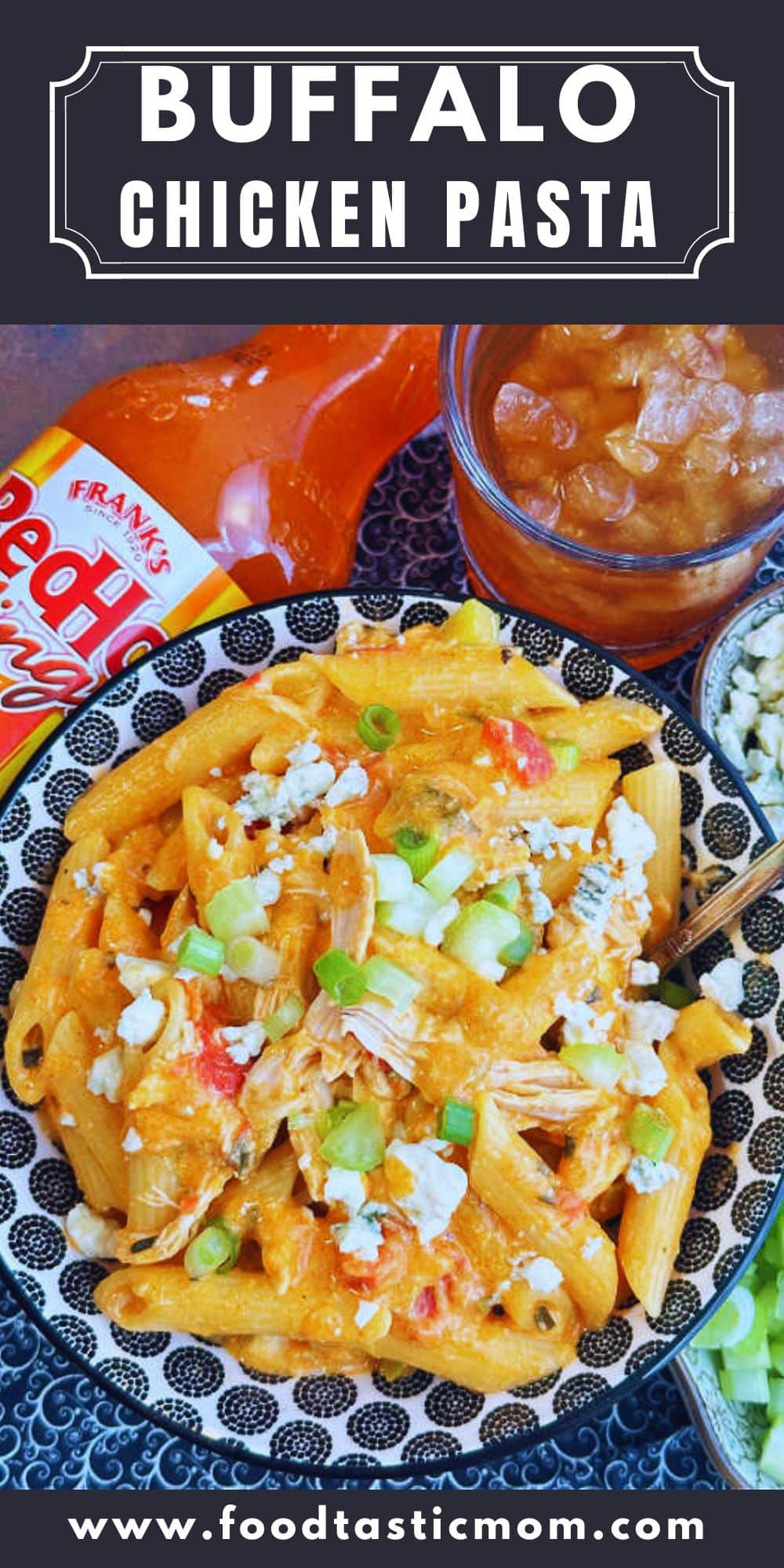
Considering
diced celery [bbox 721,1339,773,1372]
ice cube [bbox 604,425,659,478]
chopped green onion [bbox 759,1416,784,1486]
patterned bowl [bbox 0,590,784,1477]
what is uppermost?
ice cube [bbox 604,425,659,478]

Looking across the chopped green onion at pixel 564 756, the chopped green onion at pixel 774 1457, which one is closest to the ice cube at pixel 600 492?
the chopped green onion at pixel 564 756

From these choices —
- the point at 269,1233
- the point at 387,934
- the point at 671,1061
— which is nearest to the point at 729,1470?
the point at 671,1061

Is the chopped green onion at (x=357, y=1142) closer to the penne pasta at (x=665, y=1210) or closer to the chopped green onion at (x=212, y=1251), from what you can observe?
the chopped green onion at (x=212, y=1251)

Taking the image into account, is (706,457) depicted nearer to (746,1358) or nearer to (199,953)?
(199,953)

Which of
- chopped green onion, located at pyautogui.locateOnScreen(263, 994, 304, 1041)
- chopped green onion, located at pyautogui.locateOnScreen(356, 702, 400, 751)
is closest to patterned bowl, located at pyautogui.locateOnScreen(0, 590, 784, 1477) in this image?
chopped green onion, located at pyautogui.locateOnScreen(356, 702, 400, 751)

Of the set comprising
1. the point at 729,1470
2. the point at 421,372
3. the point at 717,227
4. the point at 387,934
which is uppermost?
the point at 717,227

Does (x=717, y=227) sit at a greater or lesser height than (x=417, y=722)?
greater

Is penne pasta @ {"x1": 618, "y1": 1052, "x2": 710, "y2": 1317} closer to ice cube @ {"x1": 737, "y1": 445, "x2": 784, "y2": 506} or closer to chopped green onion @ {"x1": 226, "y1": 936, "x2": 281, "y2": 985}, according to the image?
chopped green onion @ {"x1": 226, "y1": 936, "x2": 281, "y2": 985}

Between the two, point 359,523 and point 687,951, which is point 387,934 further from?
point 359,523
